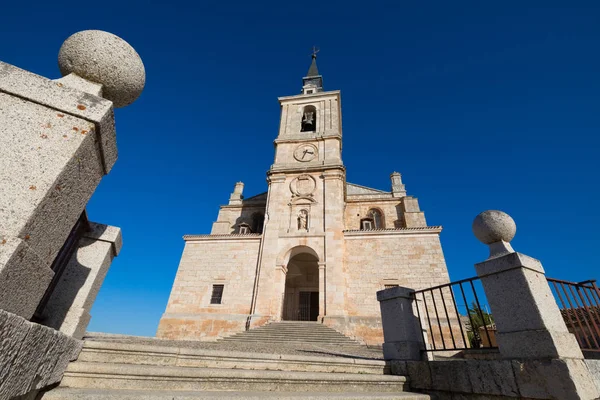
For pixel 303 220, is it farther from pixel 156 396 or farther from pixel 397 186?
pixel 156 396

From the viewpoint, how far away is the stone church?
1375cm

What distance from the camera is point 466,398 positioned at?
359 cm

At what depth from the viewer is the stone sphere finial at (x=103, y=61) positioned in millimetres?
2459

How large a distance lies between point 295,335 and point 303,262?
704 cm

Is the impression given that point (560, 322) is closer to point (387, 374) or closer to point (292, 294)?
point (387, 374)

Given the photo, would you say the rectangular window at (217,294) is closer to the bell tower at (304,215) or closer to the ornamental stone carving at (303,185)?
the bell tower at (304,215)

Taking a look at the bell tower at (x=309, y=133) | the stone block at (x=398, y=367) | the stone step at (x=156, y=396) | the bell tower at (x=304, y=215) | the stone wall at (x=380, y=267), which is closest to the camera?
the stone step at (x=156, y=396)

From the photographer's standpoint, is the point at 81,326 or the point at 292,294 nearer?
the point at 81,326

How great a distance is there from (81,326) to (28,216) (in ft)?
7.86

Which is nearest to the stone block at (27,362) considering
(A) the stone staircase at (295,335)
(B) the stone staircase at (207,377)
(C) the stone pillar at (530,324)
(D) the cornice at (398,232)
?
(B) the stone staircase at (207,377)

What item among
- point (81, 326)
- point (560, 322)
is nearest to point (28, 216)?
point (81, 326)

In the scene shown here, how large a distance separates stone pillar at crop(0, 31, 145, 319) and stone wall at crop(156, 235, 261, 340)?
519 inches

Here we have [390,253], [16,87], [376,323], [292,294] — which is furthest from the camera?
[292,294]

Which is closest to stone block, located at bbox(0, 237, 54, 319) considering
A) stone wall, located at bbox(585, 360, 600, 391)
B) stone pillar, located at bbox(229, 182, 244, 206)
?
stone wall, located at bbox(585, 360, 600, 391)
